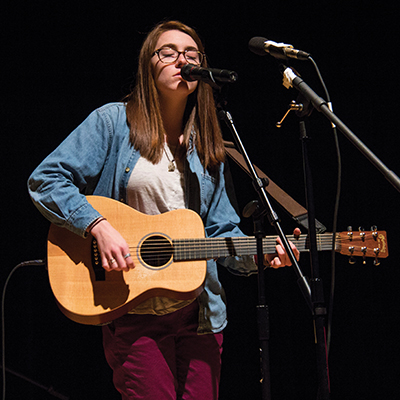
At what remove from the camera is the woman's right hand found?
5.00 ft

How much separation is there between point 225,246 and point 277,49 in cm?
81

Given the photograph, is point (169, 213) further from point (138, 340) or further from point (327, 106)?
point (327, 106)

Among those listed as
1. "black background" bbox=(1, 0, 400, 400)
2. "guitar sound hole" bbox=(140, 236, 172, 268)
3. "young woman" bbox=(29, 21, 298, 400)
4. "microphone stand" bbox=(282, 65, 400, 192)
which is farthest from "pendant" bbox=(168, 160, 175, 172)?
"black background" bbox=(1, 0, 400, 400)

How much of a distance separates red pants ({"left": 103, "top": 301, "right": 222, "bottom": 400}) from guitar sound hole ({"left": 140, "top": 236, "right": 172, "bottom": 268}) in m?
0.22

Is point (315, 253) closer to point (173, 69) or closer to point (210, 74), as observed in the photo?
point (210, 74)

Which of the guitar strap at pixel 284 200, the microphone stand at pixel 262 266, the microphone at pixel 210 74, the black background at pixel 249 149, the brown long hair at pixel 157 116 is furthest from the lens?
the black background at pixel 249 149

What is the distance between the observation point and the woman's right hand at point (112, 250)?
1524 mm

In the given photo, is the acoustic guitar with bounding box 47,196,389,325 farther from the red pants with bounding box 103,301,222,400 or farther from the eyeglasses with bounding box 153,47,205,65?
the eyeglasses with bounding box 153,47,205,65

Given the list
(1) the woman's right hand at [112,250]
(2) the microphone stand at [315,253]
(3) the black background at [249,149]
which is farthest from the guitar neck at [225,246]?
A: (3) the black background at [249,149]

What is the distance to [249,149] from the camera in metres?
2.85

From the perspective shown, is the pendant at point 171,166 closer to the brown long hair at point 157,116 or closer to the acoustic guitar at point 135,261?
the brown long hair at point 157,116

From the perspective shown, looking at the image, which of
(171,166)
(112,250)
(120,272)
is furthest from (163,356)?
(171,166)

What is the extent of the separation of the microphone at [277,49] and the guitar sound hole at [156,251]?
2.70ft

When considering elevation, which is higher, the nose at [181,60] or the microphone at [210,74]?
the nose at [181,60]
